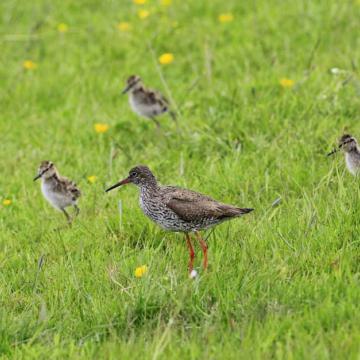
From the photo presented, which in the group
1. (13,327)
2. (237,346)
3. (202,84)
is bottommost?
(237,346)

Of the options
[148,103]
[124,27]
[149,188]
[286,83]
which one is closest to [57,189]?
[149,188]

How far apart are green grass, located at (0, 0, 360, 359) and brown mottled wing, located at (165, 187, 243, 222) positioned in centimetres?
26

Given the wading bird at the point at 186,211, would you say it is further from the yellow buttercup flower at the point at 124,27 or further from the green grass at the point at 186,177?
the yellow buttercup flower at the point at 124,27

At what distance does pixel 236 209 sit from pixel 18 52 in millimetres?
6888

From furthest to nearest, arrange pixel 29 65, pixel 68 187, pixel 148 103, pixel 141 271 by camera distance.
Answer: pixel 29 65
pixel 148 103
pixel 68 187
pixel 141 271

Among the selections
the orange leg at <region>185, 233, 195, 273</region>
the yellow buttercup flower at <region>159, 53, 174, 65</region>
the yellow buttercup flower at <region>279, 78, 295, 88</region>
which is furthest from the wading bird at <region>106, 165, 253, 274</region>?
the yellow buttercup flower at <region>159, 53, 174, 65</region>

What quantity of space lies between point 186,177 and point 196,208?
1816 mm

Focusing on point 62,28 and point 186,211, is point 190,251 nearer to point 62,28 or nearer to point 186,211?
point 186,211

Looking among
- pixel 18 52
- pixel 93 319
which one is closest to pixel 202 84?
pixel 18 52

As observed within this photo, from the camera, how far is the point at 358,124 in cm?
886

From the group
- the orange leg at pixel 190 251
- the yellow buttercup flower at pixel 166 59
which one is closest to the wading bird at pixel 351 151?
the orange leg at pixel 190 251

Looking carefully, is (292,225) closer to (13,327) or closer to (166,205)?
(166,205)

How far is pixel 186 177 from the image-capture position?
336 inches

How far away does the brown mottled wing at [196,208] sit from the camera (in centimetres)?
671
